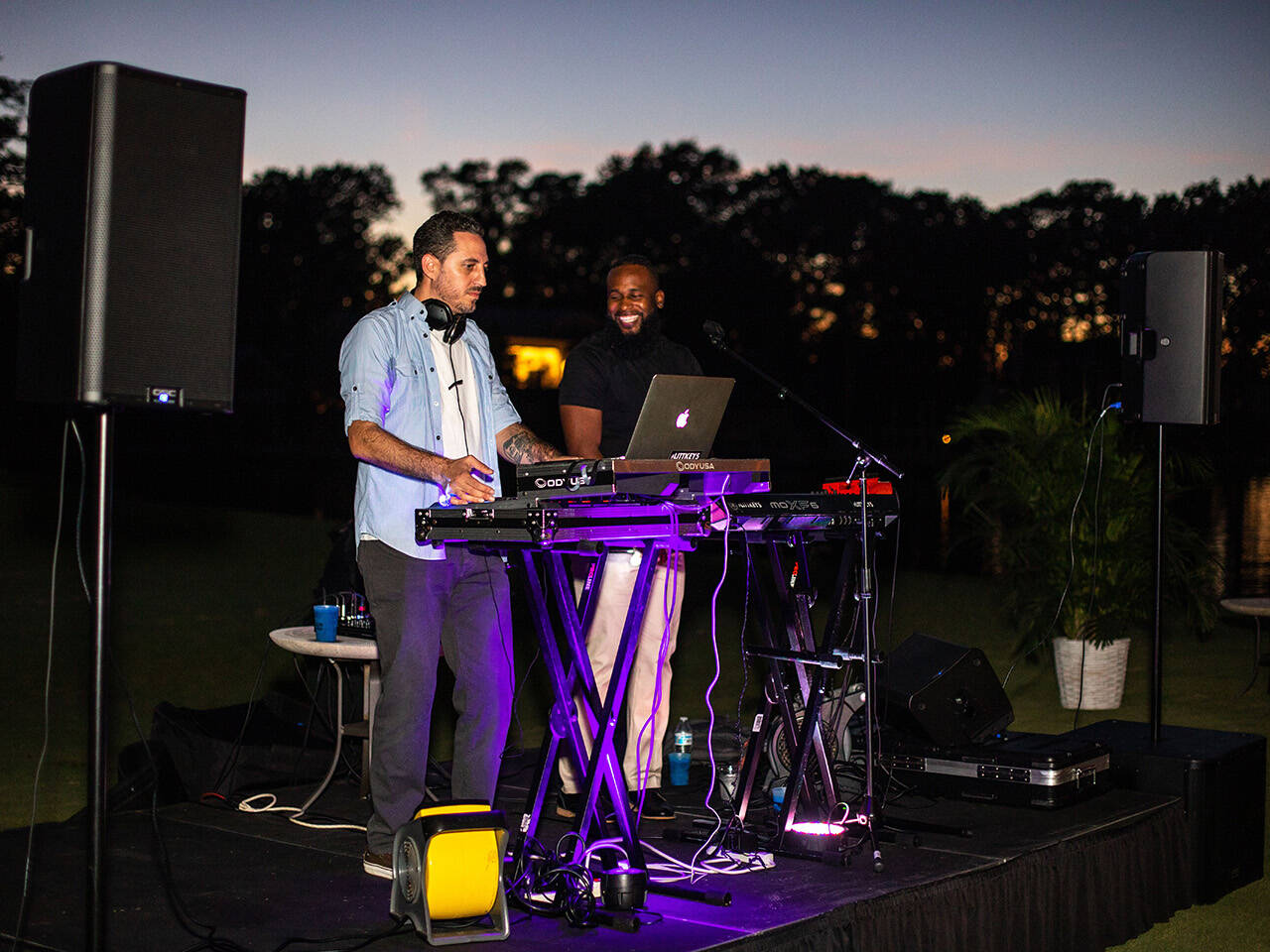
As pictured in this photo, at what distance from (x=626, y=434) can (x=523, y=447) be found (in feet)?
2.36

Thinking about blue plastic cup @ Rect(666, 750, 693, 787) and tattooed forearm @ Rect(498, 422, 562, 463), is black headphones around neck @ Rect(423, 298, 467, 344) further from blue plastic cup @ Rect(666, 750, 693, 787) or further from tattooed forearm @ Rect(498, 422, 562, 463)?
blue plastic cup @ Rect(666, 750, 693, 787)

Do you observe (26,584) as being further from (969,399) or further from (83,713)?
(969,399)

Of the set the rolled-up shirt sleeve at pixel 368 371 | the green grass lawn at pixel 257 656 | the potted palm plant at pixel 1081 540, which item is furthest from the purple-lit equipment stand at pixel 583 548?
the potted palm plant at pixel 1081 540

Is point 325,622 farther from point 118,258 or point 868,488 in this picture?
point 118,258

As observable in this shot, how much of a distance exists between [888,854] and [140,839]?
85.8 inches

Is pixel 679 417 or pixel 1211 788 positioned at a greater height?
pixel 679 417

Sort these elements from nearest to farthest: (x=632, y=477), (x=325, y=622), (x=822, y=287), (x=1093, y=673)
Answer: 1. (x=632, y=477)
2. (x=325, y=622)
3. (x=1093, y=673)
4. (x=822, y=287)

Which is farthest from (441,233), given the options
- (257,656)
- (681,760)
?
(257,656)

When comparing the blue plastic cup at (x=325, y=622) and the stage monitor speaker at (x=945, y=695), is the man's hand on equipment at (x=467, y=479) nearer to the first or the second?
the blue plastic cup at (x=325, y=622)

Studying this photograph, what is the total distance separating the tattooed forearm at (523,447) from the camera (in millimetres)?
3979

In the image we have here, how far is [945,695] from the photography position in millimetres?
4738

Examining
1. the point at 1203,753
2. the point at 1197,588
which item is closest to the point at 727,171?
the point at 1197,588

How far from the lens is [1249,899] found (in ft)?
14.8

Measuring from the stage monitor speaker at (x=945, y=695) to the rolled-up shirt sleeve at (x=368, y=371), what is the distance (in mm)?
2018
